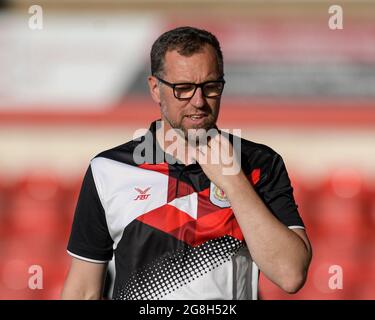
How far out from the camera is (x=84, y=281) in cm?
221

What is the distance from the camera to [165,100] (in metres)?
2.12

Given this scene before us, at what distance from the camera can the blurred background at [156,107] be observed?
5859 mm

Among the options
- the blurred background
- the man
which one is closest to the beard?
the man

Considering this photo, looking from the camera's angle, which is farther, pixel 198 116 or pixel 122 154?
pixel 122 154

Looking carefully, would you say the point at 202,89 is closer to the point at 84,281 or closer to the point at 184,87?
the point at 184,87

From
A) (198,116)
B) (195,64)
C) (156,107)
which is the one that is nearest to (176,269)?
(198,116)

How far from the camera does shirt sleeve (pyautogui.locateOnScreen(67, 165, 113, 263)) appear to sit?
2.21 metres

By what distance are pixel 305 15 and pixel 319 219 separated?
1575mm

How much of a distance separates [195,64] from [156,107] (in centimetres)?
375

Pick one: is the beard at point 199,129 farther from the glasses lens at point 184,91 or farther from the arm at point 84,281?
the arm at point 84,281

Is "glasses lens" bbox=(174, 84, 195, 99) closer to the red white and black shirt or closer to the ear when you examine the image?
the ear

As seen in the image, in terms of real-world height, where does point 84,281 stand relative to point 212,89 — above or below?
below

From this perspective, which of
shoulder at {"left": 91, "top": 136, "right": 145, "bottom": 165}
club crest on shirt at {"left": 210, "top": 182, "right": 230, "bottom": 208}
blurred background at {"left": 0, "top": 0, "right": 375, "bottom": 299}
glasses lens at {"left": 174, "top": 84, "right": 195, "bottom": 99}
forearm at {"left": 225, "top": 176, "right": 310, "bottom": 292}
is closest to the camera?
forearm at {"left": 225, "top": 176, "right": 310, "bottom": 292}
